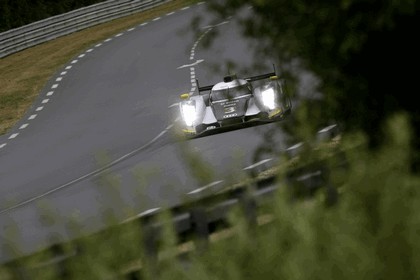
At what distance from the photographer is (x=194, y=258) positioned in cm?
681

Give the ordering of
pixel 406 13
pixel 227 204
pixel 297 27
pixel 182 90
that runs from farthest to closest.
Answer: pixel 182 90, pixel 297 27, pixel 406 13, pixel 227 204

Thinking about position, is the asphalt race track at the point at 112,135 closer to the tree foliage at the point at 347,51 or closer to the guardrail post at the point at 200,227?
the tree foliage at the point at 347,51

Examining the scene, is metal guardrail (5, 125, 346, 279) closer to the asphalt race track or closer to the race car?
the asphalt race track

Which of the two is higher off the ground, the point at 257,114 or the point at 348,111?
the point at 348,111

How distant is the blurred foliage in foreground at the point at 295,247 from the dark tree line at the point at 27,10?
44.9m

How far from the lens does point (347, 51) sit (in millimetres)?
15164

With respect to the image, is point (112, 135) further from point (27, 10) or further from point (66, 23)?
point (27, 10)

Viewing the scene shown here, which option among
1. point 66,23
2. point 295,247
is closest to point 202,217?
point 295,247

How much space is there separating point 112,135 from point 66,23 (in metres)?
22.3

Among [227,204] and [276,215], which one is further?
[227,204]

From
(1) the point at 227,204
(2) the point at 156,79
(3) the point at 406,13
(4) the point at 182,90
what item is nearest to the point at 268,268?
(1) the point at 227,204

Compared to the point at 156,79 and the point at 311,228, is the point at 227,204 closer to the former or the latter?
the point at 311,228

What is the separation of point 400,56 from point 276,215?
8.97 metres

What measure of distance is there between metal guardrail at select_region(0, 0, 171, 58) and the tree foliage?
33.6 metres
